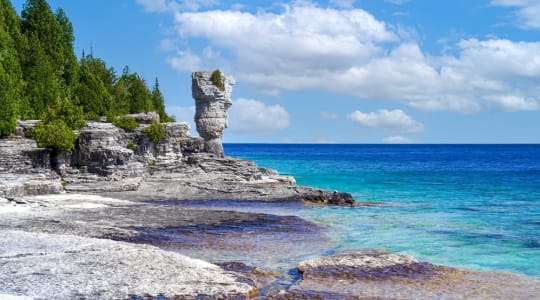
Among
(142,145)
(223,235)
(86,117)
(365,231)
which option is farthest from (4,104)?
(365,231)

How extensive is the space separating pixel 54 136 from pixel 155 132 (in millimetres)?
12810

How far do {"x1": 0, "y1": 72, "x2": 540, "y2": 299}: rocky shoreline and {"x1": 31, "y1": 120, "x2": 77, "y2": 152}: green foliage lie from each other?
0.83 meters

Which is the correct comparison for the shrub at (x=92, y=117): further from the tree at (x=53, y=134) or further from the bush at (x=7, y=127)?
the tree at (x=53, y=134)

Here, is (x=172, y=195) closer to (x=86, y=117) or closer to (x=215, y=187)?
(x=215, y=187)

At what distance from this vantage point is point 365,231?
2594 cm

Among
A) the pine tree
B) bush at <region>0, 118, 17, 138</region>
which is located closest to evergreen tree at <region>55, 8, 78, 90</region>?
the pine tree

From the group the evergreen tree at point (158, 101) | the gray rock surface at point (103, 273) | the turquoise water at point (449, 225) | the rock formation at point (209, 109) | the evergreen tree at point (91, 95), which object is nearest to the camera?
the gray rock surface at point (103, 273)

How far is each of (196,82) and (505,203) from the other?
33.3m

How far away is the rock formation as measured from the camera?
196ft

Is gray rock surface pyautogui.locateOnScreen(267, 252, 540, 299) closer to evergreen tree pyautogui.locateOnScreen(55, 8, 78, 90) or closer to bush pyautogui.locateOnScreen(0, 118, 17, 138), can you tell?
bush pyautogui.locateOnScreen(0, 118, 17, 138)

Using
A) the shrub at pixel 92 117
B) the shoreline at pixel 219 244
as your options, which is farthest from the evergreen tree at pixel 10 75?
the shoreline at pixel 219 244

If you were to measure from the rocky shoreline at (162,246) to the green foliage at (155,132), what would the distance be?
6589mm

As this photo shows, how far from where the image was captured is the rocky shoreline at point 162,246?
13664 millimetres

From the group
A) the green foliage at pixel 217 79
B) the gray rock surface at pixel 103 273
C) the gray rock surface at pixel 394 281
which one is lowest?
the gray rock surface at pixel 394 281
